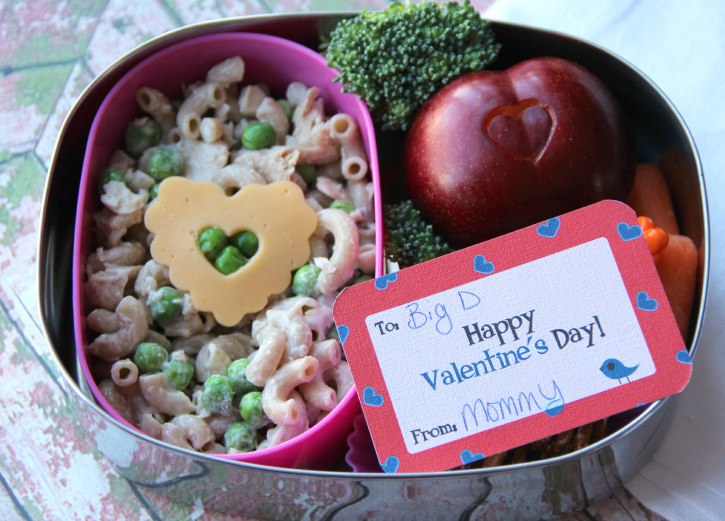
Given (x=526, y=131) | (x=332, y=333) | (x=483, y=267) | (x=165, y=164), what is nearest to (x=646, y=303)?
(x=483, y=267)

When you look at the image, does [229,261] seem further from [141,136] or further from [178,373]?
[141,136]

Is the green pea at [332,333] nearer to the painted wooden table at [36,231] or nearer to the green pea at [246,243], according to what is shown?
the green pea at [246,243]

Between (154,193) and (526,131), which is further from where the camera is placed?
(154,193)

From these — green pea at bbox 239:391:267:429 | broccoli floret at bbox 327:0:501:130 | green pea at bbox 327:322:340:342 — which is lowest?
green pea at bbox 239:391:267:429

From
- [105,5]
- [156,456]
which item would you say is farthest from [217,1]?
[156,456]

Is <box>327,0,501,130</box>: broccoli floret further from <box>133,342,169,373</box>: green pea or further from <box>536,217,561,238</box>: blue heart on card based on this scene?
<box>133,342,169,373</box>: green pea

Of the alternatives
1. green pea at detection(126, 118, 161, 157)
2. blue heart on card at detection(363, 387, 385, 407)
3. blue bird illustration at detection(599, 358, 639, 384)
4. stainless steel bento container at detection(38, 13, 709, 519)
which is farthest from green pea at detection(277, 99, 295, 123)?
blue bird illustration at detection(599, 358, 639, 384)
